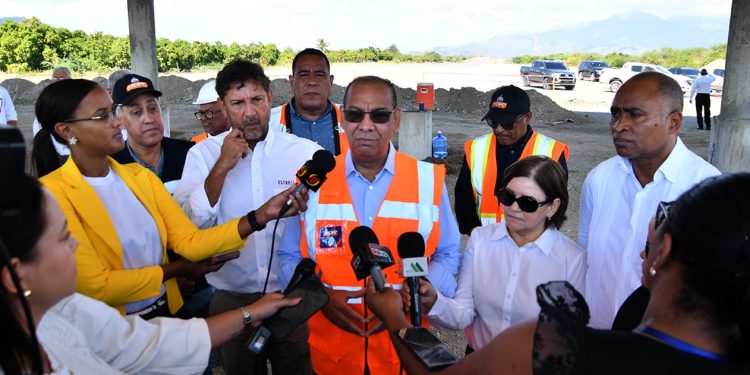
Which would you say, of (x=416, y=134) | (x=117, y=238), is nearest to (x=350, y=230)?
(x=117, y=238)

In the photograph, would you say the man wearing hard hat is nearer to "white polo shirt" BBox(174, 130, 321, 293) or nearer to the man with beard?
the man with beard

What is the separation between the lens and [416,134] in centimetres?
1320

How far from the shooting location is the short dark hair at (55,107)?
2.76m

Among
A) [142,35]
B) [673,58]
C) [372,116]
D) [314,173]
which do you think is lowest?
[314,173]

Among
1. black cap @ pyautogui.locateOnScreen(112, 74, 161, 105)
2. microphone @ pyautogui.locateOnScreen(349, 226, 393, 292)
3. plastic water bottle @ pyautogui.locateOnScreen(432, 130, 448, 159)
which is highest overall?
black cap @ pyautogui.locateOnScreen(112, 74, 161, 105)

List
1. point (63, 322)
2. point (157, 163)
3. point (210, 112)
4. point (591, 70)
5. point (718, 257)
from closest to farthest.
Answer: point (718, 257)
point (63, 322)
point (157, 163)
point (210, 112)
point (591, 70)

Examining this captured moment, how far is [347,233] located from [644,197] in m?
1.49

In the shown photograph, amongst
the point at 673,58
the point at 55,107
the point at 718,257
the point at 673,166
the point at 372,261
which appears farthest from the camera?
the point at 673,58

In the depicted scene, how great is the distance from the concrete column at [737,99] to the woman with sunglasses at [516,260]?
19.2ft

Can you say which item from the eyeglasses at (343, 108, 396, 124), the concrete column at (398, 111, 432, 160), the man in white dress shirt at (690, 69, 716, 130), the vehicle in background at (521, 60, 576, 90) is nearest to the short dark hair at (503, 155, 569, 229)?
the eyeglasses at (343, 108, 396, 124)

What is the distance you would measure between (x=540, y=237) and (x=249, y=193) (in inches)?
64.0

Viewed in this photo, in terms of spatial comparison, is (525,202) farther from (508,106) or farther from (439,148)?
(439,148)

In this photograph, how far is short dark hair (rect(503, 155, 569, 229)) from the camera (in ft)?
8.90

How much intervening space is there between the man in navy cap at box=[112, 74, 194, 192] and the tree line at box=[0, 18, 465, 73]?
29358 millimetres
